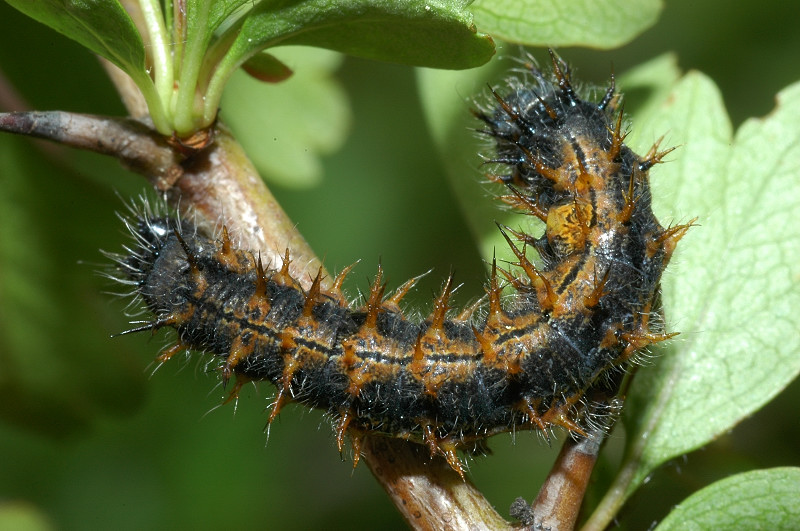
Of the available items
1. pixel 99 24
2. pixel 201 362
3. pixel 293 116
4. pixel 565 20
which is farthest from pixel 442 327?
pixel 293 116

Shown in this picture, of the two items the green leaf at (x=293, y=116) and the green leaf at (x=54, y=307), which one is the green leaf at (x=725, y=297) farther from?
Result: the green leaf at (x=54, y=307)

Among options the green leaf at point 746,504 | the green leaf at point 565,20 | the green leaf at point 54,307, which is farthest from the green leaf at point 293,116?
the green leaf at point 746,504

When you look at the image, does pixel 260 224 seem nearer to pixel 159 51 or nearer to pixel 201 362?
pixel 159 51

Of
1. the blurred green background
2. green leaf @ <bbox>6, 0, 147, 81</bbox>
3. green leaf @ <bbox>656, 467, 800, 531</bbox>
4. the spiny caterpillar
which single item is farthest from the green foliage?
green leaf @ <bbox>656, 467, 800, 531</bbox>

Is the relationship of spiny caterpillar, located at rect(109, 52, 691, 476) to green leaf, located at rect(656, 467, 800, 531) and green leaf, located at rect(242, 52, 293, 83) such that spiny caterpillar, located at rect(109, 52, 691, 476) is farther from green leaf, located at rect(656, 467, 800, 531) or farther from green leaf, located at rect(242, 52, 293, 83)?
green leaf, located at rect(242, 52, 293, 83)

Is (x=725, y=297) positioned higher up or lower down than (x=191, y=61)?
lower down

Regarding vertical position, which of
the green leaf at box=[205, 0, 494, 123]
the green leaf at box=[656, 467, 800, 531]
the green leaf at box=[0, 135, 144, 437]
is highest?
the green leaf at box=[205, 0, 494, 123]
